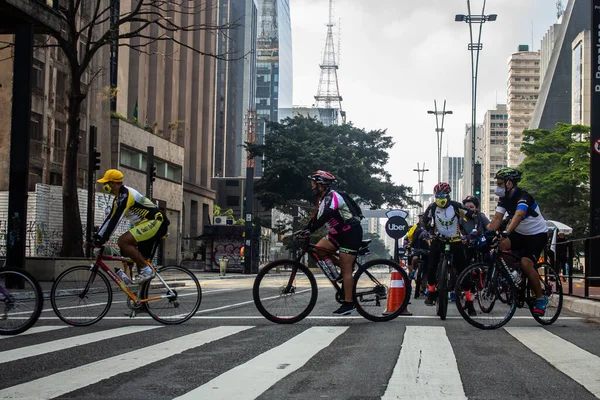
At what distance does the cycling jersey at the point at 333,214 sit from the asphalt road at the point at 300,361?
3.74 feet

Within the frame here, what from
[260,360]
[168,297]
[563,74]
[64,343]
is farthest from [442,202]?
[563,74]

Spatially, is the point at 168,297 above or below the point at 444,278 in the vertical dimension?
below

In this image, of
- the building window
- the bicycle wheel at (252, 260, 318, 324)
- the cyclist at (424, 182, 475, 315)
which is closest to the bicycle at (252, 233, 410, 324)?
the bicycle wheel at (252, 260, 318, 324)

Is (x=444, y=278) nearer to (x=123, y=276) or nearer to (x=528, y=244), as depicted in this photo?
(x=528, y=244)

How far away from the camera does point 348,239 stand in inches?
358

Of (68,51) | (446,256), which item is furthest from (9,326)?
(68,51)

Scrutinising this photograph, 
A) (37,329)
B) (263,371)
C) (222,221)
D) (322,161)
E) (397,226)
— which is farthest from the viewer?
(322,161)

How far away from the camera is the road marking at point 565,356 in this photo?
5.31 metres

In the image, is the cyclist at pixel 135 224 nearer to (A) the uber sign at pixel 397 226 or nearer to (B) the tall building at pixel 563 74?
(A) the uber sign at pixel 397 226

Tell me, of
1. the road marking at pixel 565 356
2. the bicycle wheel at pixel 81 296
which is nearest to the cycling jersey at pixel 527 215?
the road marking at pixel 565 356

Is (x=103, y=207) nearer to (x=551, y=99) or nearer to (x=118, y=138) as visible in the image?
(x=118, y=138)

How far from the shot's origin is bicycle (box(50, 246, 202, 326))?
8812 millimetres

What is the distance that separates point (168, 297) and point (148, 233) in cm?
77

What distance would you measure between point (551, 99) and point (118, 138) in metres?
79.8
